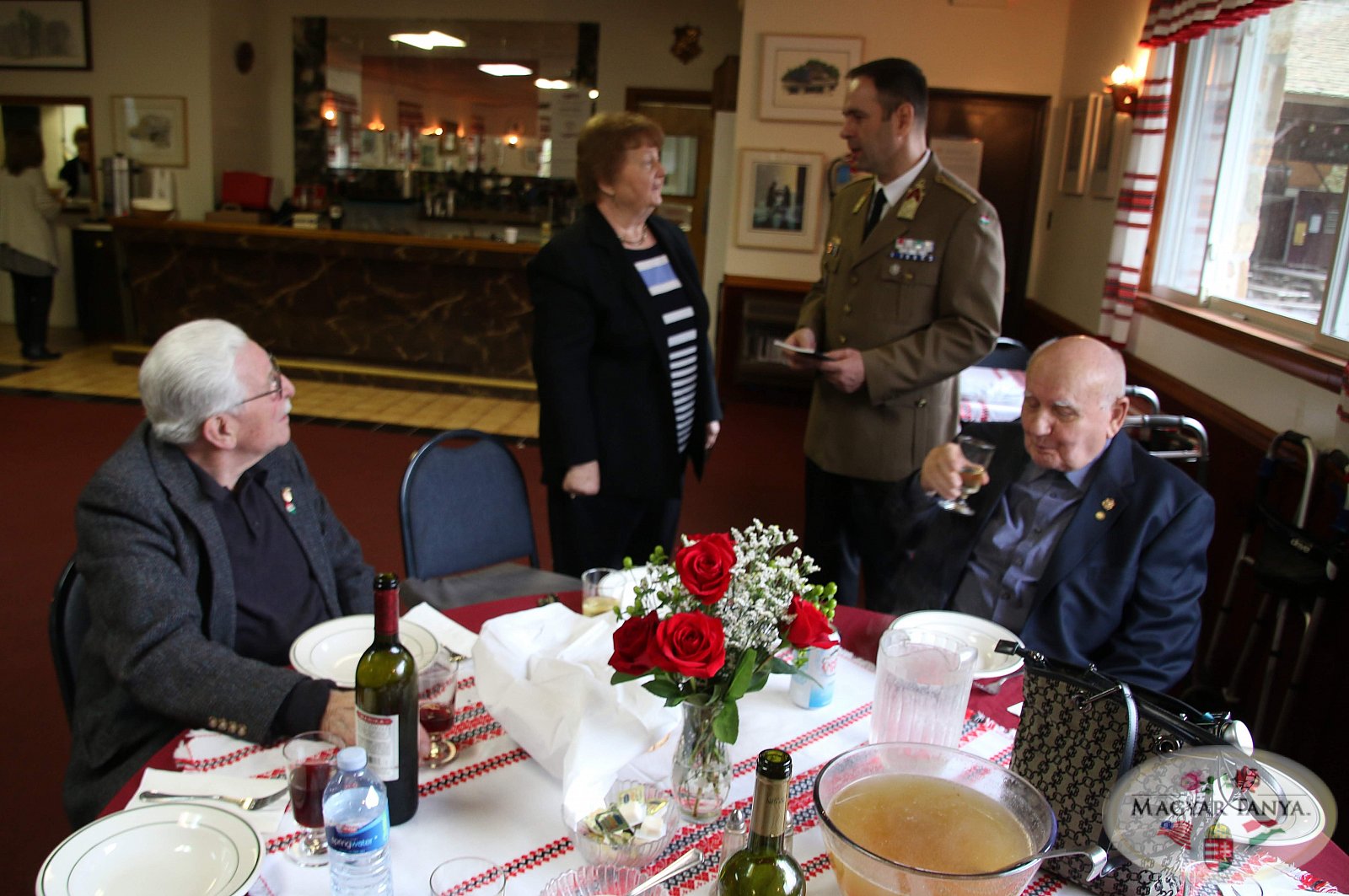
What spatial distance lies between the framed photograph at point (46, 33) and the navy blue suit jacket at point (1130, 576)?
360 inches

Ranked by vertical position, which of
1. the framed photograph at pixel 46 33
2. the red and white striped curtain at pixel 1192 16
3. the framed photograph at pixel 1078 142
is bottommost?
the framed photograph at pixel 1078 142

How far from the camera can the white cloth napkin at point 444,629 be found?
62.5 inches

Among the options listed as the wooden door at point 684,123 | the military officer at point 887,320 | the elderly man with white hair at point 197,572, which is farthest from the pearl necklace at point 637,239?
the wooden door at point 684,123

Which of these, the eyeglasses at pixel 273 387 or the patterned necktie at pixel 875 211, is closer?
the eyeglasses at pixel 273 387

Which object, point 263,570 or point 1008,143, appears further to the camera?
point 1008,143

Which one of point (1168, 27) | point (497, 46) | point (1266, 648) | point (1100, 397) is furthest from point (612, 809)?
point (497, 46)

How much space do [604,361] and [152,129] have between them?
7.23 metres

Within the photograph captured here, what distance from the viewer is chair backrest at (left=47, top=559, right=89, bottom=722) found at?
1590mm

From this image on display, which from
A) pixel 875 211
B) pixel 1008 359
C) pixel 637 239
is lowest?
pixel 1008 359

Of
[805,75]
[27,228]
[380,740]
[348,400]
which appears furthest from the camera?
[27,228]

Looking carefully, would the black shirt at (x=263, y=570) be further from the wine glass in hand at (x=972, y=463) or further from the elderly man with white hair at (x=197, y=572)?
the wine glass in hand at (x=972, y=463)

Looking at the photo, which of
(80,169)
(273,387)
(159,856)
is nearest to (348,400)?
(80,169)

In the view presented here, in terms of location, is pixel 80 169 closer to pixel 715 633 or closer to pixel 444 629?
pixel 444 629

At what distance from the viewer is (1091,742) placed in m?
1.05
